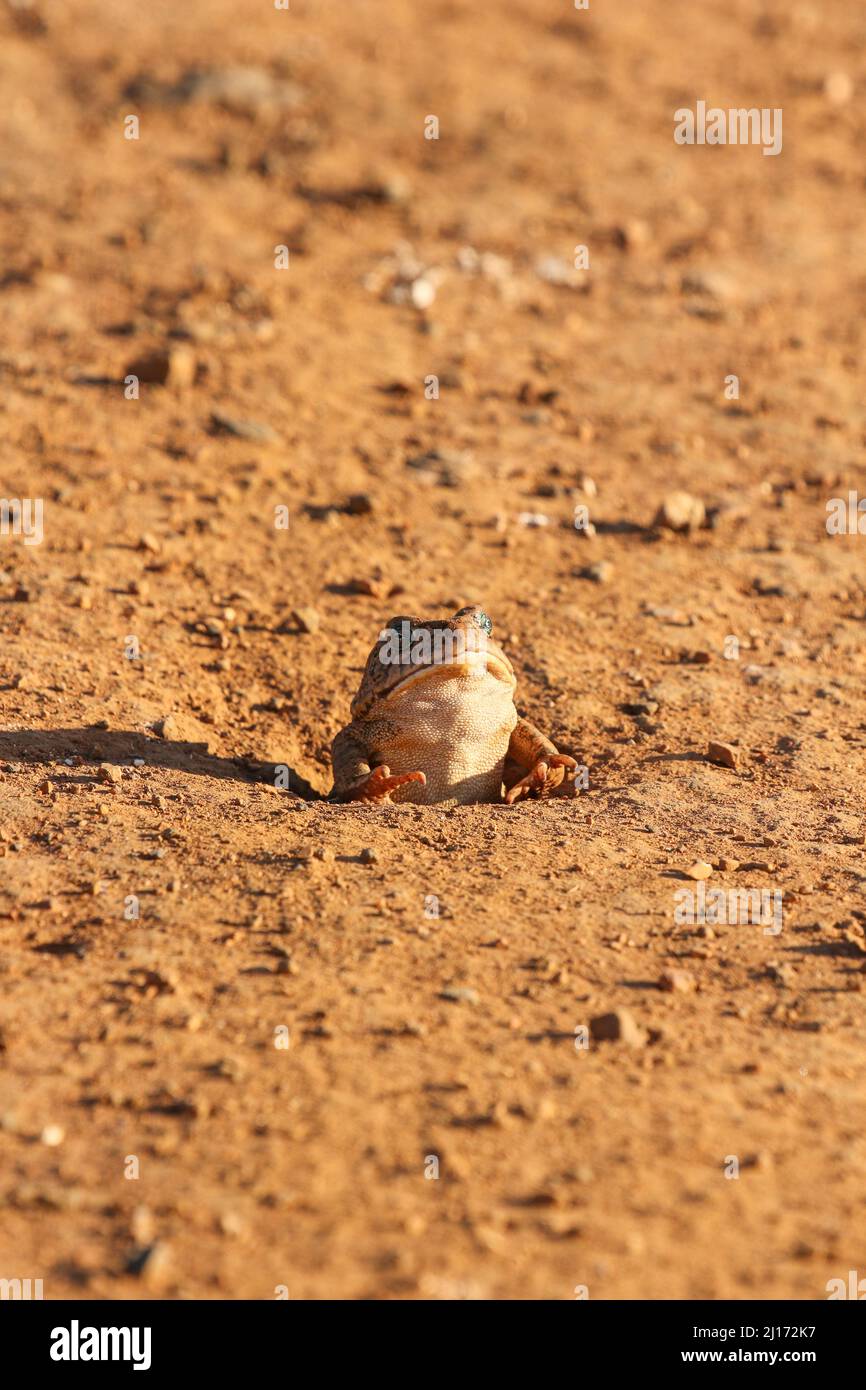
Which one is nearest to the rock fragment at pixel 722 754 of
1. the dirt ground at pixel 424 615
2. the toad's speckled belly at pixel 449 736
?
the dirt ground at pixel 424 615

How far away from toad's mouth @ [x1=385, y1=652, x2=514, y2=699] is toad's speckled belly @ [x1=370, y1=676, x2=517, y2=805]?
0.12ft

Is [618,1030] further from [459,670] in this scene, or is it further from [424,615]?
[424,615]

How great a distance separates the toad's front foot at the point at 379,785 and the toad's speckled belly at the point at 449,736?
0.88 feet

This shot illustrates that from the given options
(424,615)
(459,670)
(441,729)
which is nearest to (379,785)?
(441,729)

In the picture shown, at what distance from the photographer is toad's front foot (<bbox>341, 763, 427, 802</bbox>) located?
728 cm

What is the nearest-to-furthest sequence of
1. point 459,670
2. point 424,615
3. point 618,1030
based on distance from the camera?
point 618,1030 → point 459,670 → point 424,615

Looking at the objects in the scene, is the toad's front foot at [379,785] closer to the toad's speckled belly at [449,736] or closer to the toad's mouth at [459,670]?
the toad's speckled belly at [449,736]

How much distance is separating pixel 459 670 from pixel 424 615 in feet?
6.47

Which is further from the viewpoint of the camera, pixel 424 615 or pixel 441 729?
pixel 424 615

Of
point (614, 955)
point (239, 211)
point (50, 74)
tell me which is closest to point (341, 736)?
point (614, 955)

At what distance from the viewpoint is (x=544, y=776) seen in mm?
7508

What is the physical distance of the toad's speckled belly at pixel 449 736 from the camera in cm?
742

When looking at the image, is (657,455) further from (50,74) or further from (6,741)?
(50,74)

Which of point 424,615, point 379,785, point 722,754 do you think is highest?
point 424,615
